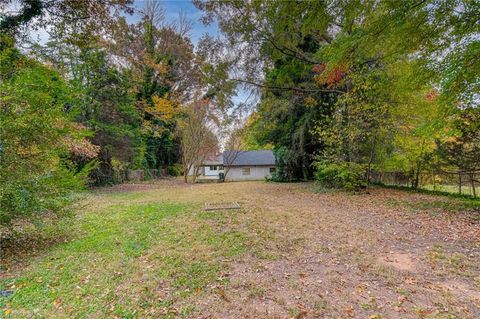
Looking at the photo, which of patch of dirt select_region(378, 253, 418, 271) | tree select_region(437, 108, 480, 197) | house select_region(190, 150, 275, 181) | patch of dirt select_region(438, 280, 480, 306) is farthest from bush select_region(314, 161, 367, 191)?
house select_region(190, 150, 275, 181)

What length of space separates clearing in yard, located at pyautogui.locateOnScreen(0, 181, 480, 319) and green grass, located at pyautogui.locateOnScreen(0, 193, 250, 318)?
0.02 m

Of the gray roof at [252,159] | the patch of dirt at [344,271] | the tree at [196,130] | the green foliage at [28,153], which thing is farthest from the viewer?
the gray roof at [252,159]

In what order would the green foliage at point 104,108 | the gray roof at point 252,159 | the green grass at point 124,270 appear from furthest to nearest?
1. the gray roof at point 252,159
2. the green foliage at point 104,108
3. the green grass at point 124,270

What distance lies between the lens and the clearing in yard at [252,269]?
9.09ft

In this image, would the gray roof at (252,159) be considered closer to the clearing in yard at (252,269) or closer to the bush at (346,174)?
the bush at (346,174)

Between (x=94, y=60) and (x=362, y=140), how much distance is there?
1488 cm

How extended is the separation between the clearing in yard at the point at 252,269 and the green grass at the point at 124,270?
0.06ft

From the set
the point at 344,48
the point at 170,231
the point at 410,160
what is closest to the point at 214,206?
A: the point at 170,231

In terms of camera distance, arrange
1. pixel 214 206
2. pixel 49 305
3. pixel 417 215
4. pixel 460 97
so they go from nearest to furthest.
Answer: pixel 49 305
pixel 460 97
pixel 417 215
pixel 214 206

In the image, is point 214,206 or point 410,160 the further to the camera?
point 410,160

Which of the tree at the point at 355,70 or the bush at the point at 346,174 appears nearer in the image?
the tree at the point at 355,70

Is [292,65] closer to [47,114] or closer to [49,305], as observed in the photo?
[47,114]

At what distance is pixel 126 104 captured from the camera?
16.6 metres

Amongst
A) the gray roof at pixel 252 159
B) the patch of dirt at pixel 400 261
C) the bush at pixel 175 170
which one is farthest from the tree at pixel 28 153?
the gray roof at pixel 252 159
